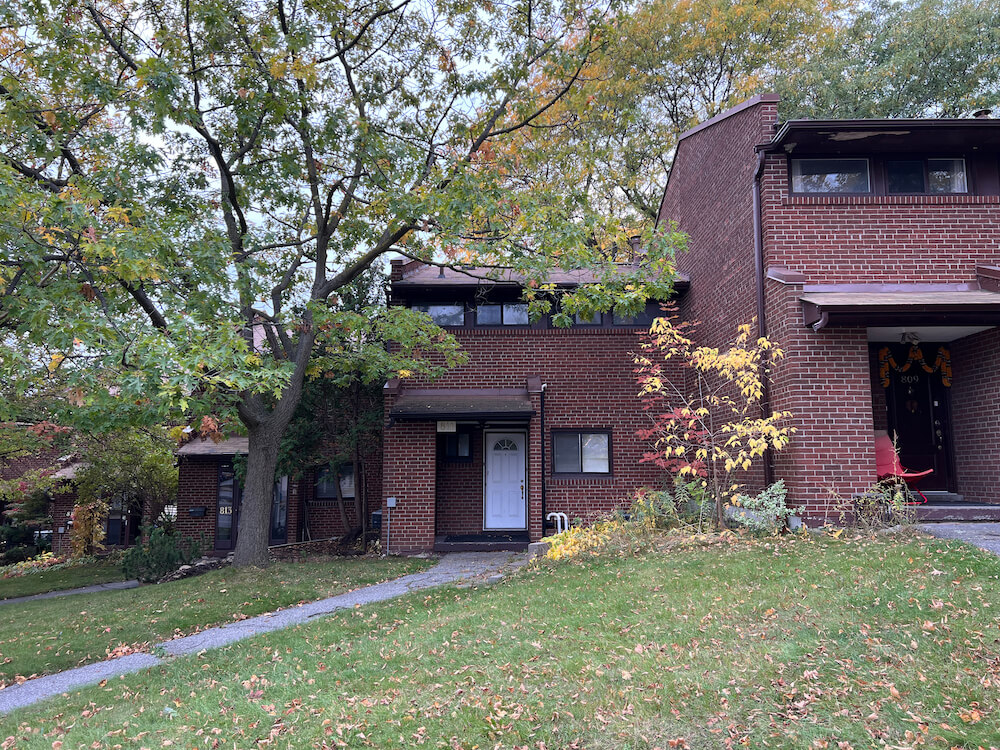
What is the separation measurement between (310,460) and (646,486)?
7.07 m

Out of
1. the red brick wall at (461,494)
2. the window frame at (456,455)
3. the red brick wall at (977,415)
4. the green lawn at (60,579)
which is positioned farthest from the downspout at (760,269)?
the green lawn at (60,579)

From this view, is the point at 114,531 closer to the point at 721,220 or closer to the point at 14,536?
the point at 14,536

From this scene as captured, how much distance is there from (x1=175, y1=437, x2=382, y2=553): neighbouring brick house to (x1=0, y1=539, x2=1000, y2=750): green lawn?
803 cm

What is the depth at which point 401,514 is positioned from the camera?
13.0m

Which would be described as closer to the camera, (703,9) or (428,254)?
(428,254)

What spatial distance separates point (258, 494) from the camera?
11.2 m

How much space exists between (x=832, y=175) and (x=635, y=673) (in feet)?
28.7

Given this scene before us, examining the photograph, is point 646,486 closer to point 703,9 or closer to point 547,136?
point 547,136

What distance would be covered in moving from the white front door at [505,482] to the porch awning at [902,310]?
273 inches

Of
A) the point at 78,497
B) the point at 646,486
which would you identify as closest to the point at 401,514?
the point at 646,486

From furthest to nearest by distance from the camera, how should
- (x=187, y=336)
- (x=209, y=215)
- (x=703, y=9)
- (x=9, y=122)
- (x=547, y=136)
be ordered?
(x=703, y=9) < (x=547, y=136) < (x=209, y=215) < (x=9, y=122) < (x=187, y=336)

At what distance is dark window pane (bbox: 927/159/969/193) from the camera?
1018cm

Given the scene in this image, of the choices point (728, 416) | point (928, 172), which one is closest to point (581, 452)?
Result: point (728, 416)

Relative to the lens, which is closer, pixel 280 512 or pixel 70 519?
pixel 280 512
